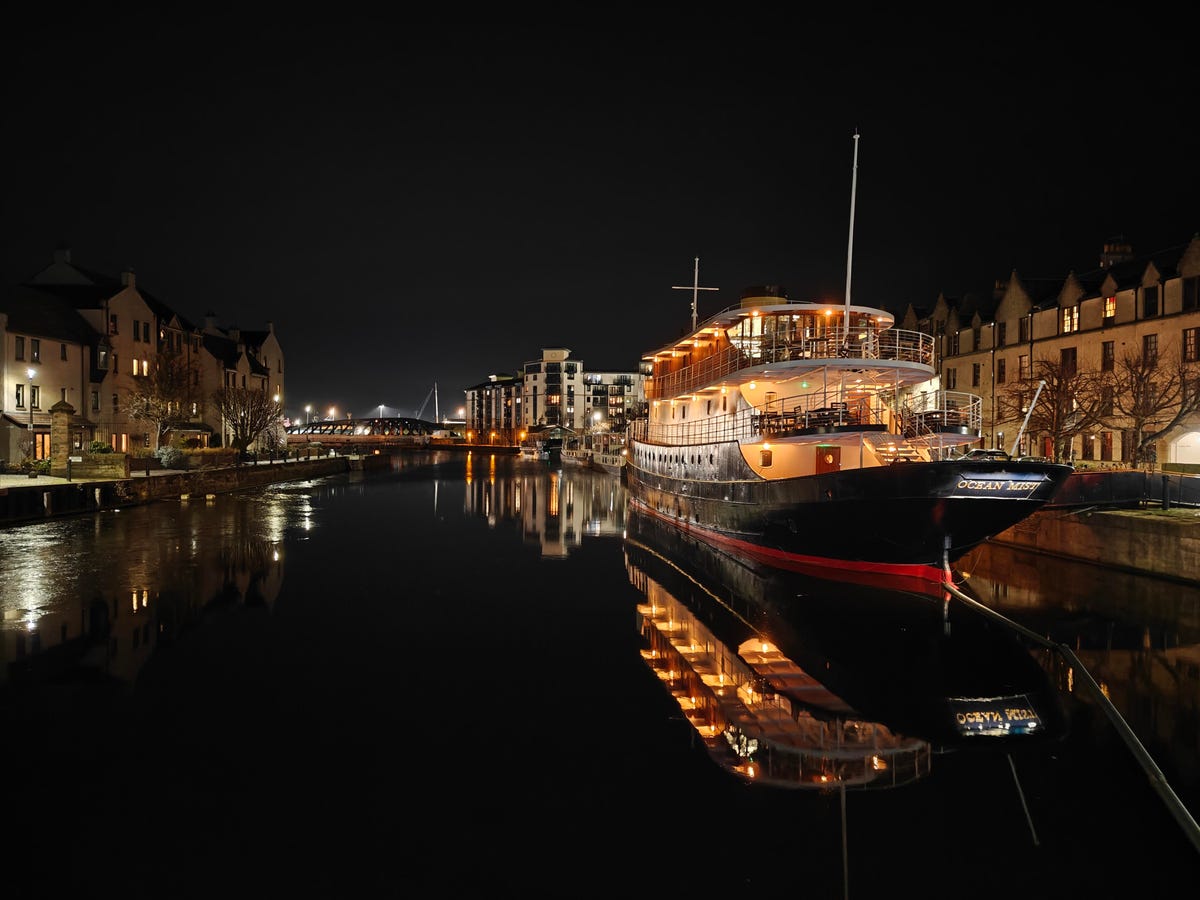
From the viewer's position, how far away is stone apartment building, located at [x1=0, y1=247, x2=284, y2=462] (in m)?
47.2

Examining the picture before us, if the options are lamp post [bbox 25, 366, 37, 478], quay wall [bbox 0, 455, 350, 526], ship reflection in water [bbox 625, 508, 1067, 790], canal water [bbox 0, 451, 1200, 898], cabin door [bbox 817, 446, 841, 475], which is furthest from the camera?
lamp post [bbox 25, 366, 37, 478]

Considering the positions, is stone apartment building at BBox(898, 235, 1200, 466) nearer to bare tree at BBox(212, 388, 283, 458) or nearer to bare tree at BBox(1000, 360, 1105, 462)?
bare tree at BBox(1000, 360, 1105, 462)

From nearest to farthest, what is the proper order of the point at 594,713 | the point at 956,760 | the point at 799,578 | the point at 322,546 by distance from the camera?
the point at 956,760 → the point at 594,713 → the point at 799,578 → the point at 322,546

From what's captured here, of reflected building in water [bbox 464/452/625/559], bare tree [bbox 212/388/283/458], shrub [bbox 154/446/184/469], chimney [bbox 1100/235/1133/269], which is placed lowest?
reflected building in water [bbox 464/452/625/559]

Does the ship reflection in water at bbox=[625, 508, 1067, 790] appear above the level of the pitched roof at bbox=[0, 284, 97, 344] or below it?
below

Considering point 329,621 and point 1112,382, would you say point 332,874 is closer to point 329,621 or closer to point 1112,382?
point 329,621

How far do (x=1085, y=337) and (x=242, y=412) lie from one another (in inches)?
2484

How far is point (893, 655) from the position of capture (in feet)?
49.3

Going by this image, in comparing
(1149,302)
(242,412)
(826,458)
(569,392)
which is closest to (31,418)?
(242,412)

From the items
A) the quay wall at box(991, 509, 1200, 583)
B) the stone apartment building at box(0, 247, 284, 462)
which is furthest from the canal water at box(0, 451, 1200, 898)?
the stone apartment building at box(0, 247, 284, 462)

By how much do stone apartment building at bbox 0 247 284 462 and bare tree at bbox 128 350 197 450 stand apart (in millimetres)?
850

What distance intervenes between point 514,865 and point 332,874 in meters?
1.77

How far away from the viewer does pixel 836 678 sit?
13656 millimetres

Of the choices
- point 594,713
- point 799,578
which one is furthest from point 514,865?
point 799,578
